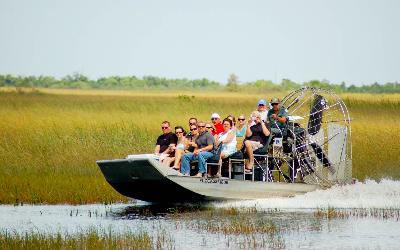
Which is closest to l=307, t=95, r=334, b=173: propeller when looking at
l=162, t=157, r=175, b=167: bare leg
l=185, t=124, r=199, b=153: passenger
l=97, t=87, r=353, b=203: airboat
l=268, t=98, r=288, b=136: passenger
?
l=97, t=87, r=353, b=203: airboat

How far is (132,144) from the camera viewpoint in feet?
120

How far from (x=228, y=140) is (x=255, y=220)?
2.77 m

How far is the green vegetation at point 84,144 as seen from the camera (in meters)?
28.0

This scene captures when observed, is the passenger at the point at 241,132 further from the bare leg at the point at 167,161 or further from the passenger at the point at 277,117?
the bare leg at the point at 167,161

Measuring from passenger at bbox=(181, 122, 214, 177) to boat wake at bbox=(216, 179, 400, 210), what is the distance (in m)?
1.13

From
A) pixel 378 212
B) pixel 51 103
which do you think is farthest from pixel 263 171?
pixel 51 103

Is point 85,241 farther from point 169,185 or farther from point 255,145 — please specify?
point 255,145

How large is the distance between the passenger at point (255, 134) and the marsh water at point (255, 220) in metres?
1.04

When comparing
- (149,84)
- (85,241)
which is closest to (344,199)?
(85,241)

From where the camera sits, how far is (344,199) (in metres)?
27.1

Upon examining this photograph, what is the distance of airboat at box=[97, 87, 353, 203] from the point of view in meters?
25.1

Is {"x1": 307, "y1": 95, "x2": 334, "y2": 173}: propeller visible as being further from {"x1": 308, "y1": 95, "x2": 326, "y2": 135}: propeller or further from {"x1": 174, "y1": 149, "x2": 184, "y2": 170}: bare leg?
{"x1": 174, "y1": 149, "x2": 184, "y2": 170}: bare leg

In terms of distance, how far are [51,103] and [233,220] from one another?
34908mm

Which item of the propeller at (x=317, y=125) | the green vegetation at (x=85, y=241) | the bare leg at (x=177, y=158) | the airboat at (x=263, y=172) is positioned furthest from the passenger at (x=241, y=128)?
the green vegetation at (x=85, y=241)
